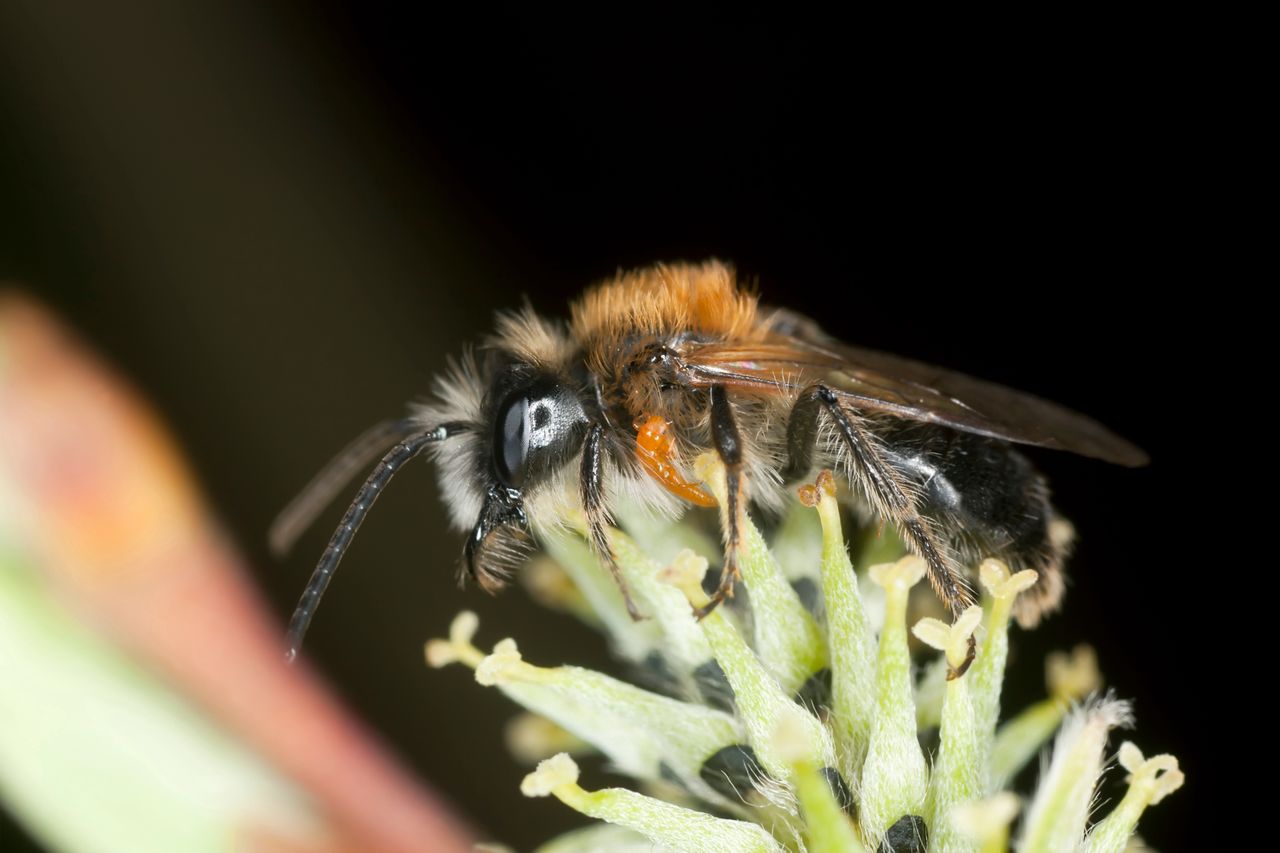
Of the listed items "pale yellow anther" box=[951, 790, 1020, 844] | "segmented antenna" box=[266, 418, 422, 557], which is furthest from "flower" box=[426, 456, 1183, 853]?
"segmented antenna" box=[266, 418, 422, 557]

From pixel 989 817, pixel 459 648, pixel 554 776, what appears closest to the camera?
pixel 989 817

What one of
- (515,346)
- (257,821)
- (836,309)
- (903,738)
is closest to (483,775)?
(257,821)

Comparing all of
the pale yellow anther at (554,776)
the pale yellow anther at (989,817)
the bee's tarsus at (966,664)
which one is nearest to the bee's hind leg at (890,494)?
the bee's tarsus at (966,664)

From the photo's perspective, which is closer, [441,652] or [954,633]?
[954,633]

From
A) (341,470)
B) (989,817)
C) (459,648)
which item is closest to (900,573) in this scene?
(989,817)

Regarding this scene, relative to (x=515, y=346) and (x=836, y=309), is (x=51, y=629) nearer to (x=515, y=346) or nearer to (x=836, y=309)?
(x=515, y=346)

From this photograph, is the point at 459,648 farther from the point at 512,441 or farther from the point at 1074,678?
the point at 1074,678
